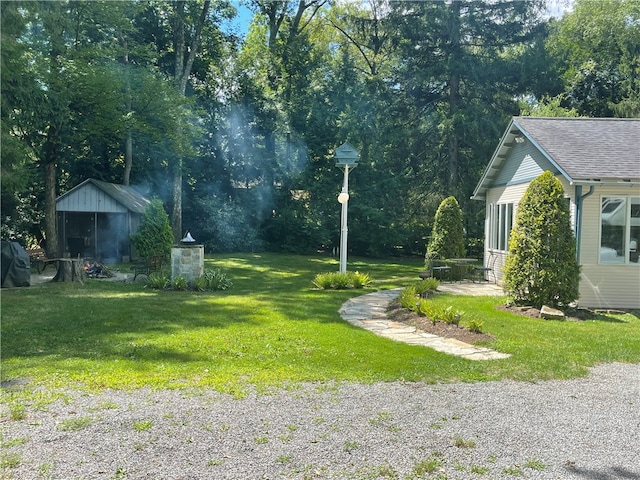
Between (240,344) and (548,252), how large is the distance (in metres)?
6.19

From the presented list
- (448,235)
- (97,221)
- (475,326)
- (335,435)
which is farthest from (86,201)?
(335,435)

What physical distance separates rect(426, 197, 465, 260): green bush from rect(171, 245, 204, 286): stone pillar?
7.66 meters

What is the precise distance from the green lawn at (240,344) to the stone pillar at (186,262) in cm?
125

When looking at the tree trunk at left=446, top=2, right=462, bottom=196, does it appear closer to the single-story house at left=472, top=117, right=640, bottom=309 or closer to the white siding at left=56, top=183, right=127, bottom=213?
the single-story house at left=472, top=117, right=640, bottom=309

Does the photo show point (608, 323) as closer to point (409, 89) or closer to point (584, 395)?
point (584, 395)

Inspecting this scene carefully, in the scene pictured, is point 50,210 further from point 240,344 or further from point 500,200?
point 500,200

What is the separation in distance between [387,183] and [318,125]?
15.1ft

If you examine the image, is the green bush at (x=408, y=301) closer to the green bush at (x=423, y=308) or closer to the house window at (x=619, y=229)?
the green bush at (x=423, y=308)

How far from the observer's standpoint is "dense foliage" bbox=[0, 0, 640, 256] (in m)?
23.0

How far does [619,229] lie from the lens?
10258 millimetres

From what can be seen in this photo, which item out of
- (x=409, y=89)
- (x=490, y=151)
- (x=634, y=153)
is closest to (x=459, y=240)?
(x=634, y=153)

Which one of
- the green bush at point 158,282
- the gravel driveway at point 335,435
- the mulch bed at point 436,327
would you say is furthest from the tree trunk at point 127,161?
the gravel driveway at point 335,435

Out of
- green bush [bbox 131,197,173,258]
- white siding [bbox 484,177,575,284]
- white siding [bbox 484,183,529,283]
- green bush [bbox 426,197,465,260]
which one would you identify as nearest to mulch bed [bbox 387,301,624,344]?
white siding [bbox 484,177,575,284]

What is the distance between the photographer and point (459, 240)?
16.1 m
